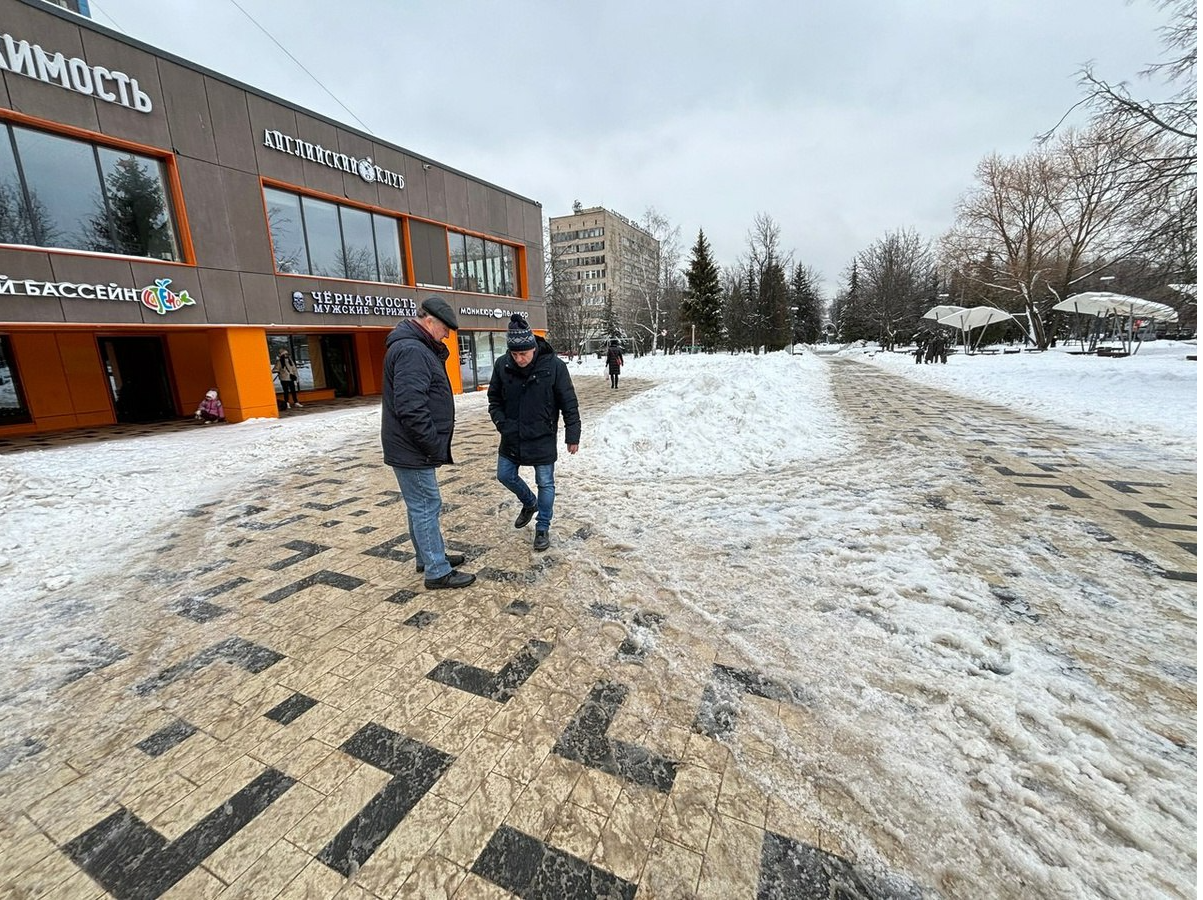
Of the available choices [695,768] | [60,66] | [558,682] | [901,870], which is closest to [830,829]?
[901,870]

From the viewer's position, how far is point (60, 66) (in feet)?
31.7

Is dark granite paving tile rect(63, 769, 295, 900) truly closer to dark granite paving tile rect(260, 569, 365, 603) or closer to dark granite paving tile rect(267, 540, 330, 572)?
dark granite paving tile rect(260, 569, 365, 603)

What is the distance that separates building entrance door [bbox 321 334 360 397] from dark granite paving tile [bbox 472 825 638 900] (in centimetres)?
1968

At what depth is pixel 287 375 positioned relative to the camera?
1524cm

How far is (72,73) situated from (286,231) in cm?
459

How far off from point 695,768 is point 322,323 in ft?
52.8

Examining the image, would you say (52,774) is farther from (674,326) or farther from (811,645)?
(674,326)

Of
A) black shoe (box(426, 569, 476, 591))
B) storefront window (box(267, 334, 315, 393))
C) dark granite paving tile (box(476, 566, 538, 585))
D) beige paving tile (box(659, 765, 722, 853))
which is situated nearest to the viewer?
beige paving tile (box(659, 765, 722, 853))

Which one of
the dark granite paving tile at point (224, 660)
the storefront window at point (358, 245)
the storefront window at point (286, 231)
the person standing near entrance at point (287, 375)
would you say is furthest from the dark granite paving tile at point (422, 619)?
the storefront window at point (358, 245)

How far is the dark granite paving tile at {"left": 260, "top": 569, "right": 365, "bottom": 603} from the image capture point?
3.69 m

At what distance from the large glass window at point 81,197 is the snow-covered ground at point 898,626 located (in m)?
5.66

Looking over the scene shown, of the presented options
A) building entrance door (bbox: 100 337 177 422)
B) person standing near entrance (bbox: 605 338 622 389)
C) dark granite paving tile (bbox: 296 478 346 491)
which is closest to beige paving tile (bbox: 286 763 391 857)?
dark granite paving tile (bbox: 296 478 346 491)

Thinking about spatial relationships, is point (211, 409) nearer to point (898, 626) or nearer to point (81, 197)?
point (81, 197)

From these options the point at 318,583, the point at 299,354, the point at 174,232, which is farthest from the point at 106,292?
the point at 318,583
